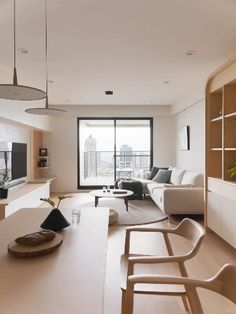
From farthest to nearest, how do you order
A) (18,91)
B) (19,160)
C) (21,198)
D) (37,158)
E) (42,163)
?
(42,163)
(37,158)
(19,160)
(21,198)
(18,91)

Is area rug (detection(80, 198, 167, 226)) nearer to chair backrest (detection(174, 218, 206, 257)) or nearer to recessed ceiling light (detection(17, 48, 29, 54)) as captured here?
chair backrest (detection(174, 218, 206, 257))

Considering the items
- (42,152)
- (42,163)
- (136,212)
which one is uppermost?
(42,152)

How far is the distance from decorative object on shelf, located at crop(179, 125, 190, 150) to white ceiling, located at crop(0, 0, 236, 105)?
132cm

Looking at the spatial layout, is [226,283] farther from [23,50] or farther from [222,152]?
[23,50]

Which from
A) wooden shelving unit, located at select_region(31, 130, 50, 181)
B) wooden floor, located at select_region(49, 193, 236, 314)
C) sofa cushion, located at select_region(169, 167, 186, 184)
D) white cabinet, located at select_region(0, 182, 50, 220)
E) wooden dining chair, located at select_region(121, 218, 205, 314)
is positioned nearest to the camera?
wooden dining chair, located at select_region(121, 218, 205, 314)

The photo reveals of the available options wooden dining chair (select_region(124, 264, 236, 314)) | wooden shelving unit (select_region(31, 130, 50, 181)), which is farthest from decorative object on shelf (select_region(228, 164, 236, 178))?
wooden shelving unit (select_region(31, 130, 50, 181))

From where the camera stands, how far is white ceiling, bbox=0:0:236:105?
7.77 ft

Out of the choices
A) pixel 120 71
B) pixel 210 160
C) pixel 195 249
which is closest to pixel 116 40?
pixel 120 71

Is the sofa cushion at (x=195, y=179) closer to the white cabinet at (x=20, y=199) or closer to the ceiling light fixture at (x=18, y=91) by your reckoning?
the white cabinet at (x=20, y=199)

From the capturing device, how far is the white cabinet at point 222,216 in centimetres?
304

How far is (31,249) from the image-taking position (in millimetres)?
1301

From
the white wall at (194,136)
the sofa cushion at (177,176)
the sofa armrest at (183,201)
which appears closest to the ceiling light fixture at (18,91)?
the sofa armrest at (183,201)

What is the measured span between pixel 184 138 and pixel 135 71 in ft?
8.89

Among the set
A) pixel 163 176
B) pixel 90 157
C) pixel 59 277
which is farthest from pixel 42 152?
pixel 59 277
